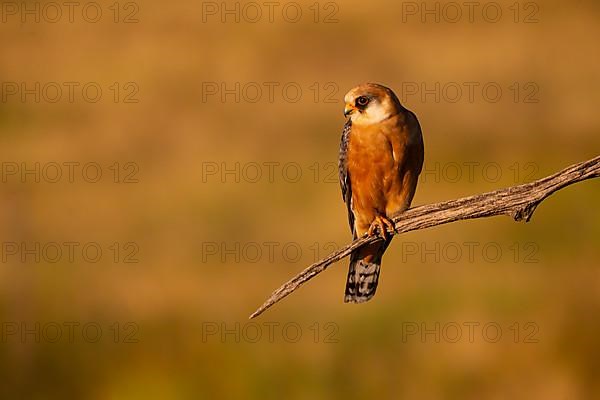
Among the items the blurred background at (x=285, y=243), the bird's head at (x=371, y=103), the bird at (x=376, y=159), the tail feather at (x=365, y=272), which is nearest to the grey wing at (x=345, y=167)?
the bird at (x=376, y=159)

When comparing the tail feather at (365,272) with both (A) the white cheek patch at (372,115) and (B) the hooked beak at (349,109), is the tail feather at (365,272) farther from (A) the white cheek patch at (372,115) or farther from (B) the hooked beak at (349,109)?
(B) the hooked beak at (349,109)

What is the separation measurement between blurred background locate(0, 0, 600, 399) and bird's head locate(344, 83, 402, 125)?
8.46 meters

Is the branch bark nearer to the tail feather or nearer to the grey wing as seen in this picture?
the grey wing

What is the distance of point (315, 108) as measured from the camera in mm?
20203

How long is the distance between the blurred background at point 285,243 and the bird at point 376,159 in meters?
7.23

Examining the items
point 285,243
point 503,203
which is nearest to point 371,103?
point 503,203

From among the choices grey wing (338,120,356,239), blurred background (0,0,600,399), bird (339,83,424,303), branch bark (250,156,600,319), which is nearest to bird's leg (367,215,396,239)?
bird (339,83,424,303)

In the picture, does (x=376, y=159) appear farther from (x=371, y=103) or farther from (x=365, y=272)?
(x=365, y=272)

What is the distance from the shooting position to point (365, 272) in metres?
9.19

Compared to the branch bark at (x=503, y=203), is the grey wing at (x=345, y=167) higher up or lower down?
higher up

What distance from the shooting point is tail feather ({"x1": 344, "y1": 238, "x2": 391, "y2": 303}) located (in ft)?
29.8

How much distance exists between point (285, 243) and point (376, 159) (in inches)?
359

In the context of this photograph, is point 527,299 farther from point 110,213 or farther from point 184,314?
point 110,213

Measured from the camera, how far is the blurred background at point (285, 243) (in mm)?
16422
